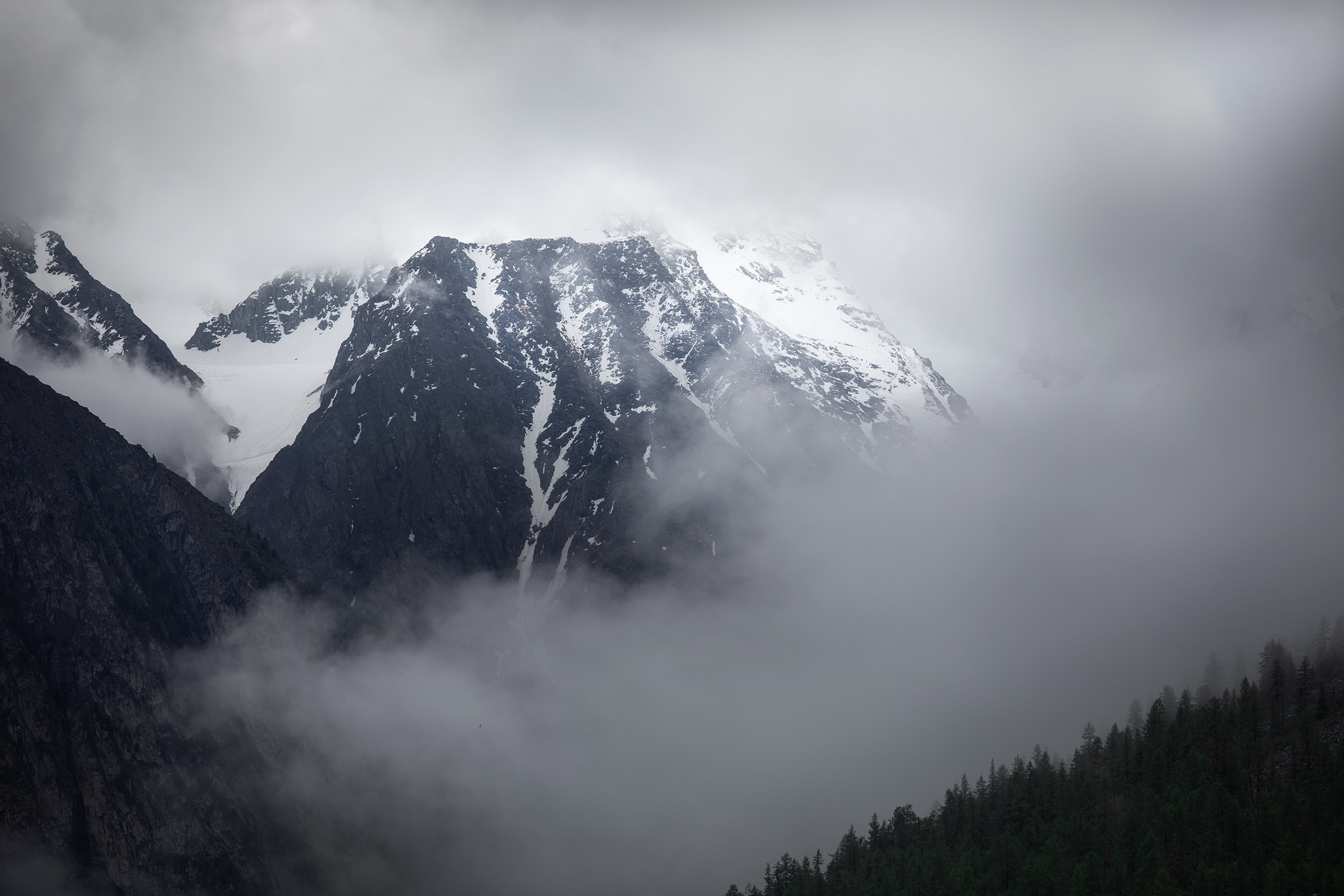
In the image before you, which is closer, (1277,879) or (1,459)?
(1277,879)

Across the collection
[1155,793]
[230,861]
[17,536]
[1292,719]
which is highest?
[1292,719]

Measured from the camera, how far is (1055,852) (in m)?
138

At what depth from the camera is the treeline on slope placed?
125500 millimetres

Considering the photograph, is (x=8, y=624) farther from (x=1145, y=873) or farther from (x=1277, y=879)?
(x=1277, y=879)

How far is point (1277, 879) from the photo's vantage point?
377 feet

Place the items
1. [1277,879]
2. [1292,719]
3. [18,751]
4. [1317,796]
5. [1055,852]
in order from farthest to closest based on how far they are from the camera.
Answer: [18,751] < [1292,719] < [1055,852] < [1317,796] < [1277,879]

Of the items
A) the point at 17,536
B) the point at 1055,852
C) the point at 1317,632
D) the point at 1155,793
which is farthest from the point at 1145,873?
the point at 17,536

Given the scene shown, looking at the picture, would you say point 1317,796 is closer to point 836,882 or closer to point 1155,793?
point 1155,793

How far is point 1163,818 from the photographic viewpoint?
13650cm

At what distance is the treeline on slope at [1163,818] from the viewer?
125500 millimetres

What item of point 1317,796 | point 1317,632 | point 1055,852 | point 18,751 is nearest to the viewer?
point 1317,796

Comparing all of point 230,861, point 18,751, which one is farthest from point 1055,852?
point 18,751

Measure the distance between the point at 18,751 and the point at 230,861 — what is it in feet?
125

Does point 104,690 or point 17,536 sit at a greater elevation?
point 17,536
